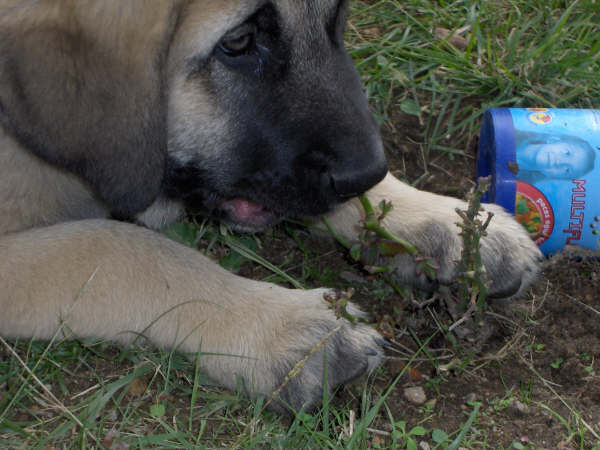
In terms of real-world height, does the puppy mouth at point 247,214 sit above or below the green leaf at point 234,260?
above

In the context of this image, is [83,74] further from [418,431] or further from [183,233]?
[418,431]

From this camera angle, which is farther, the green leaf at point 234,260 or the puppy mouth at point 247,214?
the green leaf at point 234,260

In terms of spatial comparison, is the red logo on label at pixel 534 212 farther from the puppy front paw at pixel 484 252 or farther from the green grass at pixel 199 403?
the green grass at pixel 199 403

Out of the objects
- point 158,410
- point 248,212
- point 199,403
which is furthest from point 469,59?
point 158,410

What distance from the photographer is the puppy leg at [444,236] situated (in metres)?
2.64

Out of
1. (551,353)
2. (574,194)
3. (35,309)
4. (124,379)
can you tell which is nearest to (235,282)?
(124,379)

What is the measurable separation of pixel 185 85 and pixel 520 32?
211 centimetres

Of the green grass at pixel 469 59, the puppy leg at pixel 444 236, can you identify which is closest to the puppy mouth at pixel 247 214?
the puppy leg at pixel 444 236

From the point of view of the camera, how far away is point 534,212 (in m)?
2.77

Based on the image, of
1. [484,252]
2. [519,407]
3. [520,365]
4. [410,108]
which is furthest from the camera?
[410,108]

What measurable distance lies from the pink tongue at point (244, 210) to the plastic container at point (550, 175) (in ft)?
2.83

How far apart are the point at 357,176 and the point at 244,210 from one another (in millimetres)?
561

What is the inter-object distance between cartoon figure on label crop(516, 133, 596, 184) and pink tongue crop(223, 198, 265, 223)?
93 centimetres

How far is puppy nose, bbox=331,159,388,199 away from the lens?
236 centimetres
